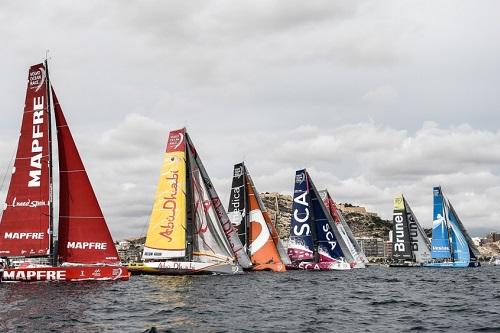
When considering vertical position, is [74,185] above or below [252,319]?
above

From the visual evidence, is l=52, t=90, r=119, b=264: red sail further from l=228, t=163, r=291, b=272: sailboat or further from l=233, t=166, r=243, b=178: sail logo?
l=233, t=166, r=243, b=178: sail logo

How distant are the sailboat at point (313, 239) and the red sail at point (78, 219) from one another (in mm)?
34767

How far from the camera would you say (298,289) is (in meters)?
34.2

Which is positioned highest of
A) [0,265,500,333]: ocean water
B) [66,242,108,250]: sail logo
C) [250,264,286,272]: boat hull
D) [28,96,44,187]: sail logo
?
[28,96,44,187]: sail logo

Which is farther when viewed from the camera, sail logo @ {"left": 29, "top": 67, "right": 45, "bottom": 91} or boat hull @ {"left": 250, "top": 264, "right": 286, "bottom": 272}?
boat hull @ {"left": 250, "top": 264, "right": 286, "bottom": 272}

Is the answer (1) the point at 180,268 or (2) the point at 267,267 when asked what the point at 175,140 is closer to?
(1) the point at 180,268

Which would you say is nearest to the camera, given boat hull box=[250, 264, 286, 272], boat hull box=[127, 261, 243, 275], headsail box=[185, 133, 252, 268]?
boat hull box=[127, 261, 243, 275]

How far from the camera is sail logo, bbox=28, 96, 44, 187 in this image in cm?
3341

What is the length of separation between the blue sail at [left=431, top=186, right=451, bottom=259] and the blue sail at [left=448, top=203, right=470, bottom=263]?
1.03 metres

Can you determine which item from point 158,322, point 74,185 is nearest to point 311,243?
point 74,185

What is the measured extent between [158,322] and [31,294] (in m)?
10.7

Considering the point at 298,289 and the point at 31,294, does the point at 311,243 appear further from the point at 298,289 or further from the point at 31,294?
the point at 31,294

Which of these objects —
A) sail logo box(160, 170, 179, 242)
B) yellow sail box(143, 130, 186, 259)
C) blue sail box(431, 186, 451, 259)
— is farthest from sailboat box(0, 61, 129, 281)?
blue sail box(431, 186, 451, 259)

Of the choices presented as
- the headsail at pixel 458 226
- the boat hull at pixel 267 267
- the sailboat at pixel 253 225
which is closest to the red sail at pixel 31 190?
the boat hull at pixel 267 267
